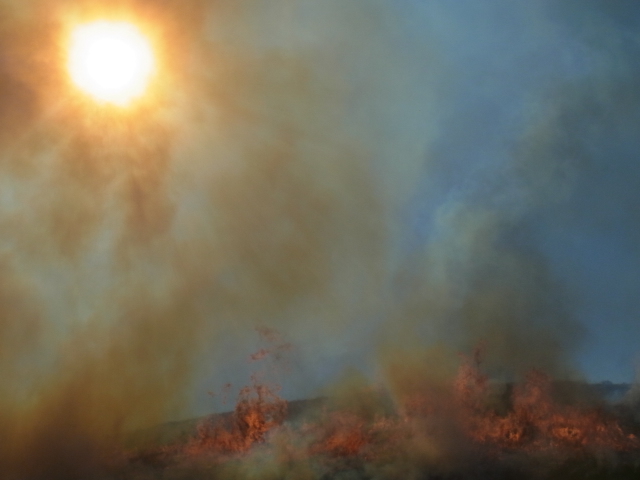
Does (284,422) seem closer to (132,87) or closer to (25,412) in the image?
(25,412)

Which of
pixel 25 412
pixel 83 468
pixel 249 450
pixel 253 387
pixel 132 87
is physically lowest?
pixel 249 450

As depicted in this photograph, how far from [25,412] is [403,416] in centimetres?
1482

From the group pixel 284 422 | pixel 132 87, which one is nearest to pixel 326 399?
pixel 284 422

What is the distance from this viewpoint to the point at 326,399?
2300 centimetres

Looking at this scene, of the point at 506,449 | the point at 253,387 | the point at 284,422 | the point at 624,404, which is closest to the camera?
the point at 506,449

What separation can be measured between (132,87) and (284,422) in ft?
47.7

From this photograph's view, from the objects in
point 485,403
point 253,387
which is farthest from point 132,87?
point 485,403

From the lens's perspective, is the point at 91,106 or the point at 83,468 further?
the point at 91,106

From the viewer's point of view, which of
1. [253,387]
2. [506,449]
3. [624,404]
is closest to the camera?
[506,449]

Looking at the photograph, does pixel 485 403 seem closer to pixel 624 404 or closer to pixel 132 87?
pixel 624 404

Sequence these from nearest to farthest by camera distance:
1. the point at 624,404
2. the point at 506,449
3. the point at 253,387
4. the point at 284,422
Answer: the point at 506,449 → the point at 624,404 → the point at 284,422 → the point at 253,387

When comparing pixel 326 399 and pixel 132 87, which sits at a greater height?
pixel 132 87

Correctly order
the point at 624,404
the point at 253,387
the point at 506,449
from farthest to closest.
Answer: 1. the point at 253,387
2. the point at 624,404
3. the point at 506,449

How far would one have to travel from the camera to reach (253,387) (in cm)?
2316
